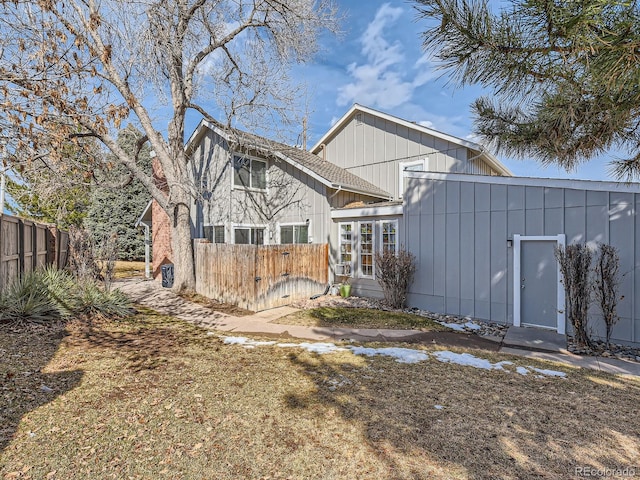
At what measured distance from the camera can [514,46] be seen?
3.16 meters

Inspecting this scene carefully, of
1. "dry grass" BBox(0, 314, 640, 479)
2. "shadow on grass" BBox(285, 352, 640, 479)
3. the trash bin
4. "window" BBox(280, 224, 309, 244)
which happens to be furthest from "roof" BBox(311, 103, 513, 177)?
the trash bin

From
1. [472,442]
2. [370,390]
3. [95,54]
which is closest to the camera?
[472,442]

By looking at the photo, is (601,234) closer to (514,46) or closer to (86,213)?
(514,46)

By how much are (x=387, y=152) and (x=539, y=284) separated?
8294 mm

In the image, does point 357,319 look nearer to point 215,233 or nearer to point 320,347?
point 320,347

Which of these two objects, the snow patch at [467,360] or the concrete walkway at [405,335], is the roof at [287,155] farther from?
the snow patch at [467,360]

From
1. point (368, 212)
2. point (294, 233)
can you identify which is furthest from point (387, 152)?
point (294, 233)

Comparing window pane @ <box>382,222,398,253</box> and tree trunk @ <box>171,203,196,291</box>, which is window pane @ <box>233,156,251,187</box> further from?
window pane @ <box>382,222,398,253</box>

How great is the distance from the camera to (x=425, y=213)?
9148 millimetres

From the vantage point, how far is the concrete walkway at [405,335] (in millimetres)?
5535

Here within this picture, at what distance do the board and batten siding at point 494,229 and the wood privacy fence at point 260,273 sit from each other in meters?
3.14

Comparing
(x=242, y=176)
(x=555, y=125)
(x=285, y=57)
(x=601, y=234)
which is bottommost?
(x=601, y=234)

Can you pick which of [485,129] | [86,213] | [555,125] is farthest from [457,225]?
[86,213]

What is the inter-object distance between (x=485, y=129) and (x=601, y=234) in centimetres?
339
